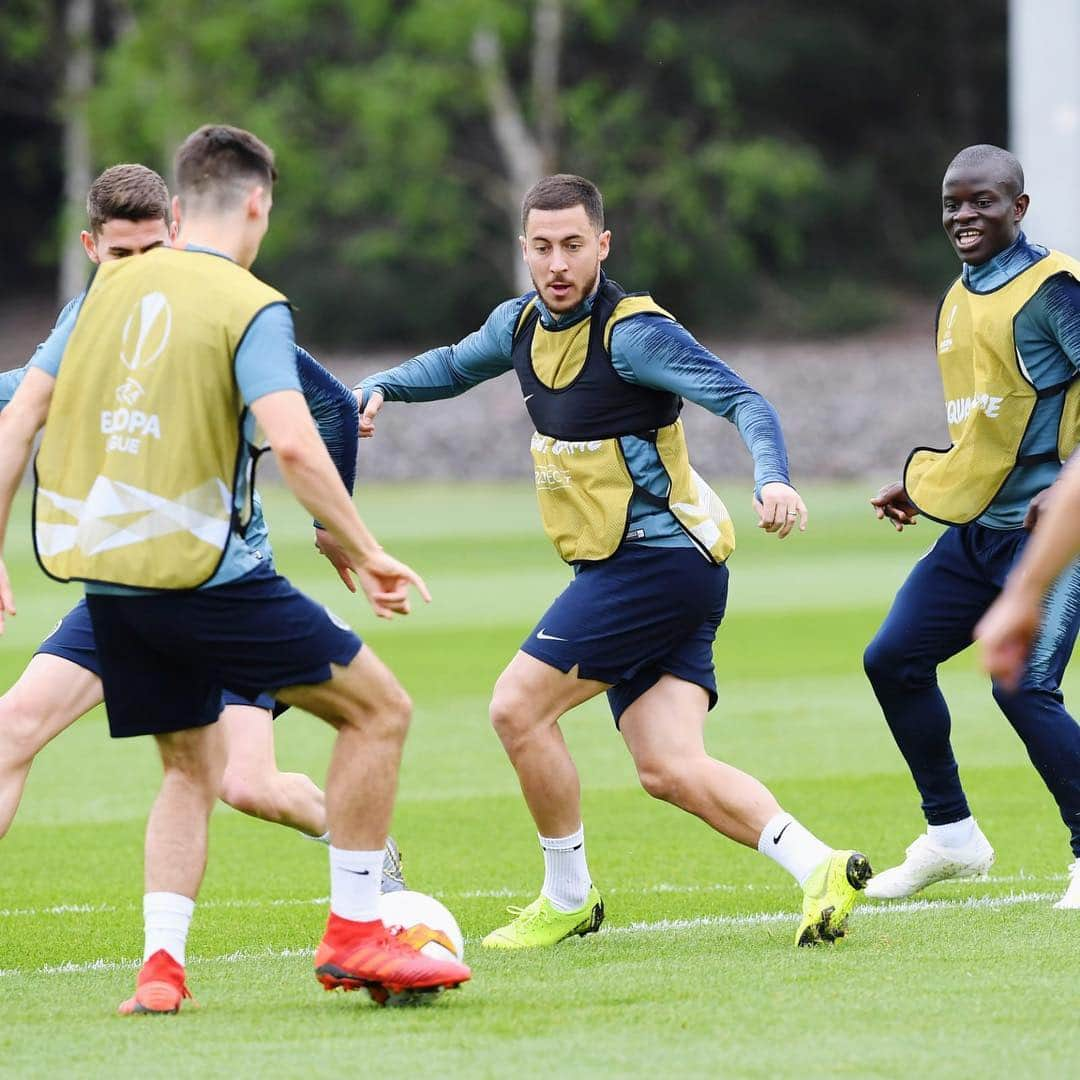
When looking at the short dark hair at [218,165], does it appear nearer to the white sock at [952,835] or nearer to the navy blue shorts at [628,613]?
the navy blue shorts at [628,613]

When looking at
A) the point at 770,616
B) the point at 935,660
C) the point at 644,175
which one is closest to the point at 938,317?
the point at 935,660

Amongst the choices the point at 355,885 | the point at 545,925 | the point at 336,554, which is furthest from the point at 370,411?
the point at 355,885

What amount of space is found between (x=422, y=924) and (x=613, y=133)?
4739 cm

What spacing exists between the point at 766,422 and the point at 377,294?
48.0 m

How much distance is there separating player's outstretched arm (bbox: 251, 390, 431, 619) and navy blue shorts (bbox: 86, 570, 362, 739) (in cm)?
20

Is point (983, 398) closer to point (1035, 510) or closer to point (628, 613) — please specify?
point (1035, 510)

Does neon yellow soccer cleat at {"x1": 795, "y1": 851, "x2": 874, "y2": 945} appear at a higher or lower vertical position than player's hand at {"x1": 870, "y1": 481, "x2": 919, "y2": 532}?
lower

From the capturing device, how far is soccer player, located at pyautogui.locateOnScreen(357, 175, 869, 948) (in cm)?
629

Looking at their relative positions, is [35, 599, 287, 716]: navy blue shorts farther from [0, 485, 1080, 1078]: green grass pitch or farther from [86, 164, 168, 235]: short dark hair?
[86, 164, 168, 235]: short dark hair

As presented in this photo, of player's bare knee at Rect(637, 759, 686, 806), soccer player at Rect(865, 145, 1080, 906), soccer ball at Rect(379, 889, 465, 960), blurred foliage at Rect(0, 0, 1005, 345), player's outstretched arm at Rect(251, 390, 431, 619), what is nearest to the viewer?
player's outstretched arm at Rect(251, 390, 431, 619)

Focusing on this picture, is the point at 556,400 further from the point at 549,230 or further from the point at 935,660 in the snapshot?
the point at 935,660

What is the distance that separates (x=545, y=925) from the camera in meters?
6.48

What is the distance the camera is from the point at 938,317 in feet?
23.3

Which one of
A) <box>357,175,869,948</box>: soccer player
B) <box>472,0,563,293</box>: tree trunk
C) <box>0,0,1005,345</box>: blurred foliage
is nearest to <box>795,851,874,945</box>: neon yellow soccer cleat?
<box>357,175,869,948</box>: soccer player
